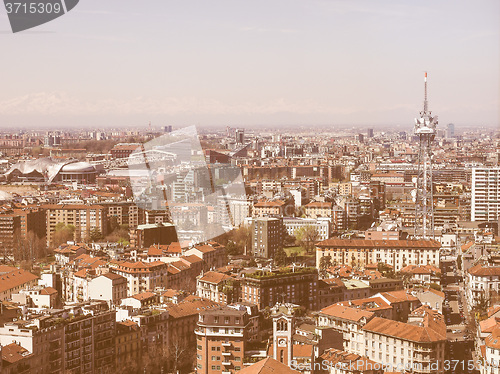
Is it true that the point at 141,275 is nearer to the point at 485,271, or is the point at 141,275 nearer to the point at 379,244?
the point at 485,271

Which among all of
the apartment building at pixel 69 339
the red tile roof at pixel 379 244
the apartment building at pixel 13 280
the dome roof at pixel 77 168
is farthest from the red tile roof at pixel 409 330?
the dome roof at pixel 77 168

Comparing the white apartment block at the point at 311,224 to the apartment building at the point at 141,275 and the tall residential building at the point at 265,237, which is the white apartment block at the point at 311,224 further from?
the apartment building at the point at 141,275

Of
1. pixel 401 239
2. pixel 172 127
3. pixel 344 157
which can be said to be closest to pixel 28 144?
pixel 344 157

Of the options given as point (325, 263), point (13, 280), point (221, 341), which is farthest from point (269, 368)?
point (325, 263)

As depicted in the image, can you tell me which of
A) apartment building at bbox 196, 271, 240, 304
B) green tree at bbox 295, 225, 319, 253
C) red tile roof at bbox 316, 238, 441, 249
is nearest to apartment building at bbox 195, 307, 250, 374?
apartment building at bbox 196, 271, 240, 304

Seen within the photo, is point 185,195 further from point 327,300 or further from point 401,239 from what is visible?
point 327,300

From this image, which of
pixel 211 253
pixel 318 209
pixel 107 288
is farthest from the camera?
pixel 318 209
